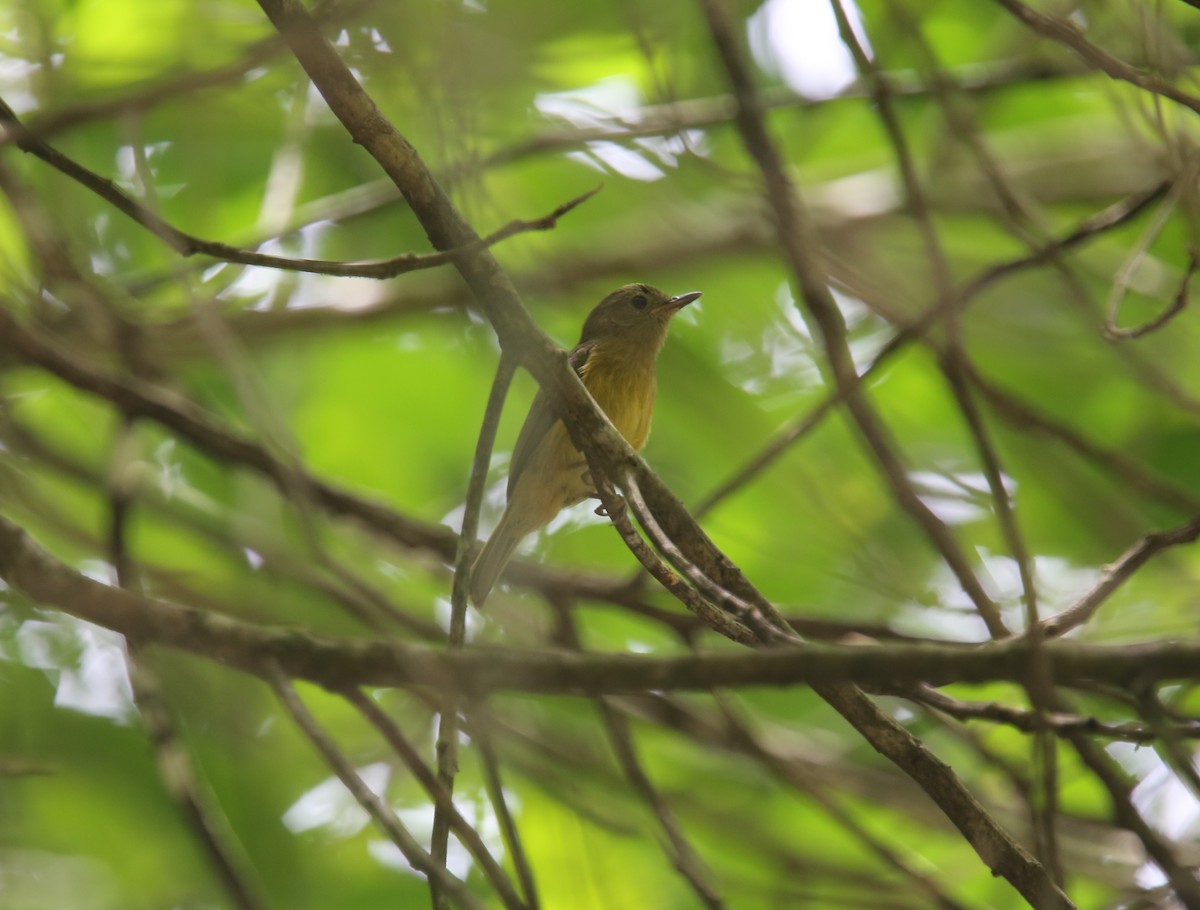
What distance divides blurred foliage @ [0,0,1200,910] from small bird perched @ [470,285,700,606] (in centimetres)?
23

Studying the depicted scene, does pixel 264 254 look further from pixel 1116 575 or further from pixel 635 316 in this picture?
pixel 635 316

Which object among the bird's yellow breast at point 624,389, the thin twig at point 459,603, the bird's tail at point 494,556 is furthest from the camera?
the bird's yellow breast at point 624,389

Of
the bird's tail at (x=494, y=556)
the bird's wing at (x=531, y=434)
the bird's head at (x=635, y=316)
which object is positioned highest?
the bird's head at (x=635, y=316)

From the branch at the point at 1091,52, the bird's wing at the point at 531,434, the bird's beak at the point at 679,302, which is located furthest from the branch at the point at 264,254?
the bird's beak at the point at 679,302

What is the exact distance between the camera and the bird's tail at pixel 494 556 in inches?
189

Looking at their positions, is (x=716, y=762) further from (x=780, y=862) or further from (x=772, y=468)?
(x=772, y=468)

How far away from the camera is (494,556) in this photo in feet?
16.4

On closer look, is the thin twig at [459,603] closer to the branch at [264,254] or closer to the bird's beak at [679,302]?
the branch at [264,254]

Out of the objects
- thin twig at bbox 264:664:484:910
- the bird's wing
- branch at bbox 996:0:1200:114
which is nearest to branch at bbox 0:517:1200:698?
thin twig at bbox 264:664:484:910

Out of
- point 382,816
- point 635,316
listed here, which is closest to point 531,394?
point 635,316

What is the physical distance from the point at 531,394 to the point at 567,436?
36.0 inches

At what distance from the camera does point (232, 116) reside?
17.5ft

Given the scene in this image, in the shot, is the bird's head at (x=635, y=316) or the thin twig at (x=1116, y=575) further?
the bird's head at (x=635, y=316)

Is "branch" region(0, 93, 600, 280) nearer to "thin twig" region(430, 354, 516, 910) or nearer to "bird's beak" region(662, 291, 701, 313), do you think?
"thin twig" region(430, 354, 516, 910)
